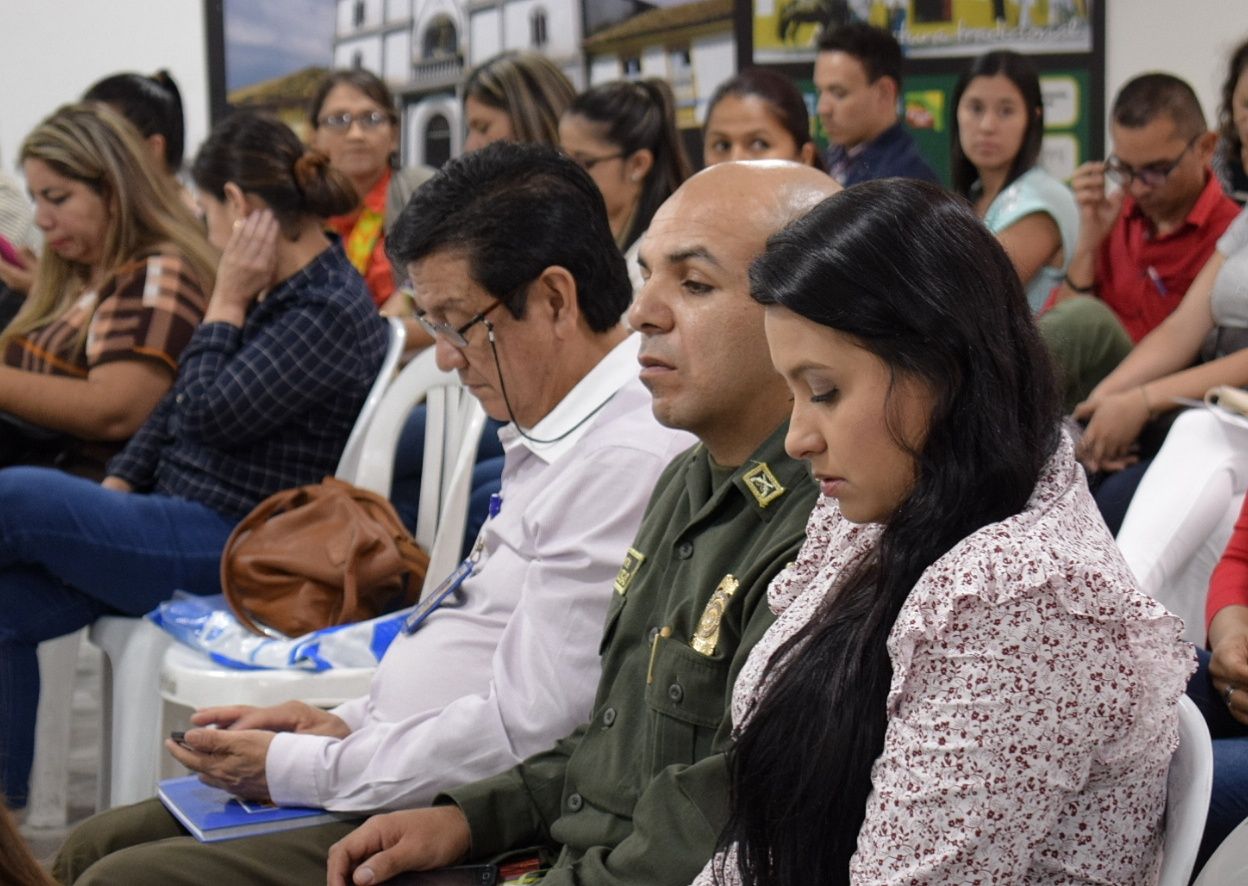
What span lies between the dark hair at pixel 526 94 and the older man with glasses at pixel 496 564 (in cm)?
173

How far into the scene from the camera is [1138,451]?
241 cm

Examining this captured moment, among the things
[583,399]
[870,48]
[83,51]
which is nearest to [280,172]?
[583,399]

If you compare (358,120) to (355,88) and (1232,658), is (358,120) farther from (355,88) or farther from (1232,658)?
(1232,658)

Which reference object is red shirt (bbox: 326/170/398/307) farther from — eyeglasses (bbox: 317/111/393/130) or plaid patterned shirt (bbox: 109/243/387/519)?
plaid patterned shirt (bbox: 109/243/387/519)

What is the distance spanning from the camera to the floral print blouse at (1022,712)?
98cm

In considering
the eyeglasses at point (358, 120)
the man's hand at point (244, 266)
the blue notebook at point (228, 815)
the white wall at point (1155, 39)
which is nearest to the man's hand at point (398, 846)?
the blue notebook at point (228, 815)

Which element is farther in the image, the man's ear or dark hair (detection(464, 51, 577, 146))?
dark hair (detection(464, 51, 577, 146))

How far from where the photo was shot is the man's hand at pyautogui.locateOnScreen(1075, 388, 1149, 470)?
239 cm

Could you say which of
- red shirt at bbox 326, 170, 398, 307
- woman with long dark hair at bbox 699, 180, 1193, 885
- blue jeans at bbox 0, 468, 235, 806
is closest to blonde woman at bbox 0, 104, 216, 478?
blue jeans at bbox 0, 468, 235, 806

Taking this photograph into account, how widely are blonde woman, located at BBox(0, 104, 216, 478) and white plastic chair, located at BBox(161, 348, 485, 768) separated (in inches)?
21.6

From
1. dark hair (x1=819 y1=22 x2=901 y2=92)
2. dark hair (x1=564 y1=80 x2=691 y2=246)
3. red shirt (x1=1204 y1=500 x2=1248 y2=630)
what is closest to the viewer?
red shirt (x1=1204 y1=500 x2=1248 y2=630)

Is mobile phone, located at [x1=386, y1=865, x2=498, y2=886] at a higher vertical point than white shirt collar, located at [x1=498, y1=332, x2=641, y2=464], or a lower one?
lower

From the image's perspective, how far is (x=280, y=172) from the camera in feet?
9.37

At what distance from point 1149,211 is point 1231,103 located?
1.71ft
